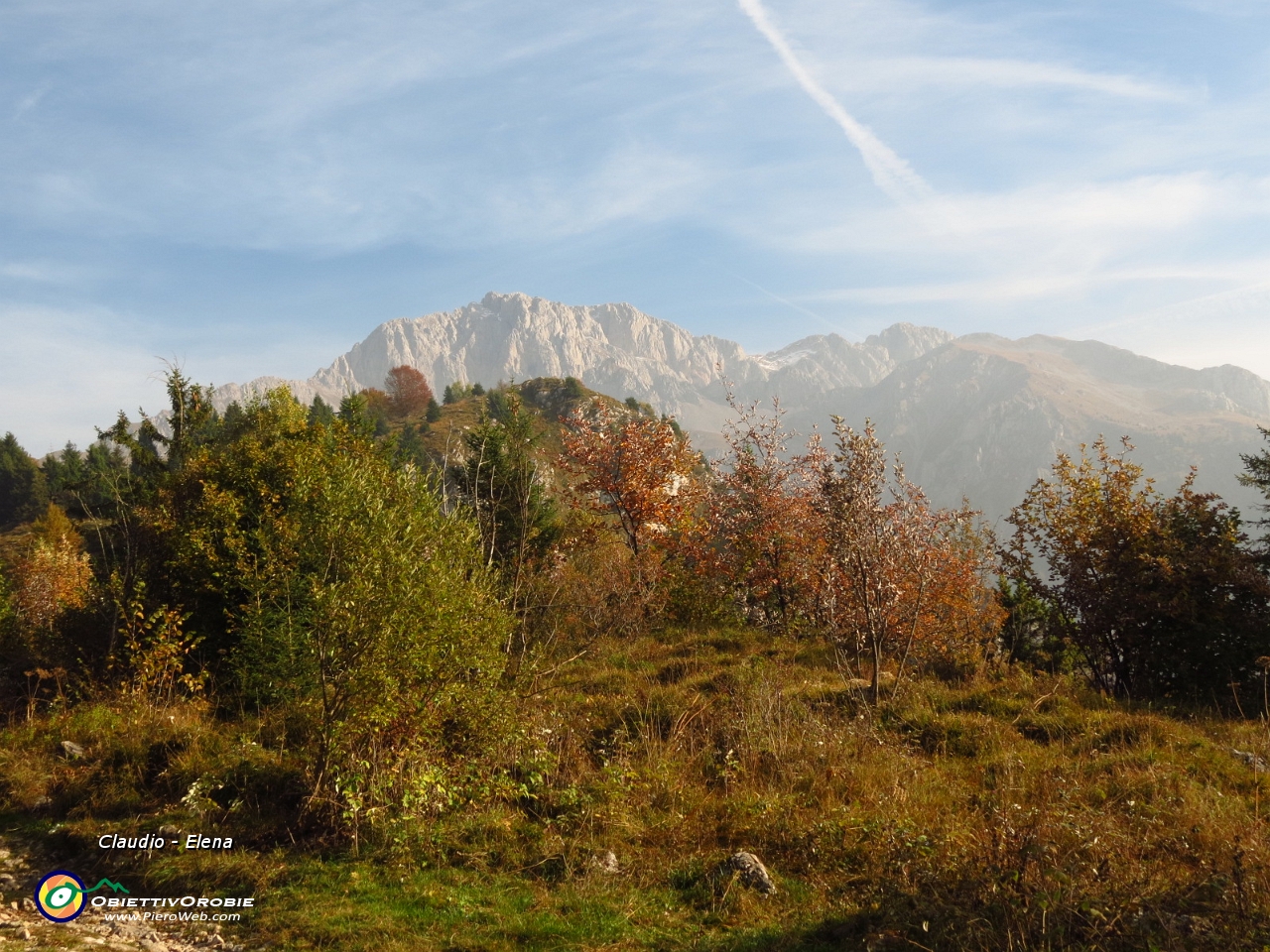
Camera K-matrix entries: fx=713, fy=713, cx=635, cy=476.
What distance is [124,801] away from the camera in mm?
9930

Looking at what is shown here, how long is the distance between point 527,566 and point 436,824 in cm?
875

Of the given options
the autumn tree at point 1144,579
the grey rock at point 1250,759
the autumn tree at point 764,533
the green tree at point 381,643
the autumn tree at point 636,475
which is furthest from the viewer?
the autumn tree at point 636,475

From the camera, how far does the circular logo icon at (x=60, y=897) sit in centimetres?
773

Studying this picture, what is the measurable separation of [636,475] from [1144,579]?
1268cm

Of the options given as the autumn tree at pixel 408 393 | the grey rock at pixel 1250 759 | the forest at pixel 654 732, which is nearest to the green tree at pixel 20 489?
the autumn tree at pixel 408 393

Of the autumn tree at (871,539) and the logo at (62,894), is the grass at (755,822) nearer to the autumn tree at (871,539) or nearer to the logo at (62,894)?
the logo at (62,894)

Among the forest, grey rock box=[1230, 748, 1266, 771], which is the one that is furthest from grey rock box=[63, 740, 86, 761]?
grey rock box=[1230, 748, 1266, 771]

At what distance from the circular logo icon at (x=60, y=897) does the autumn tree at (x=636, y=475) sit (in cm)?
1453

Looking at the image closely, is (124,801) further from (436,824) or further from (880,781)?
(880,781)

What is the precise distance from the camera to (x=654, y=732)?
1116 centimetres

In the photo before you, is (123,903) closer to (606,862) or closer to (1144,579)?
(606,862)

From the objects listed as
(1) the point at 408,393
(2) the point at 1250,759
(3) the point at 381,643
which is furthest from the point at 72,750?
(1) the point at 408,393

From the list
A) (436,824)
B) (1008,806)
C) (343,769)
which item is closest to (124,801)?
(343,769)

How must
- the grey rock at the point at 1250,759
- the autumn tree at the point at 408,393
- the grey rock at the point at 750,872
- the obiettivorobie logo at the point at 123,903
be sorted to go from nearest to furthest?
the grey rock at the point at 750,872 → the obiettivorobie logo at the point at 123,903 → the grey rock at the point at 1250,759 → the autumn tree at the point at 408,393
